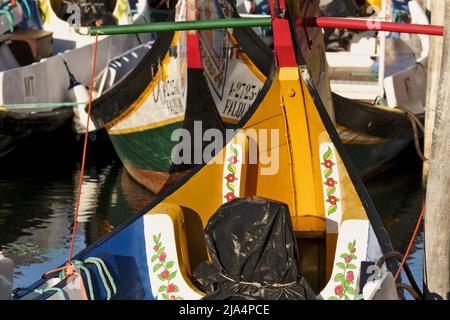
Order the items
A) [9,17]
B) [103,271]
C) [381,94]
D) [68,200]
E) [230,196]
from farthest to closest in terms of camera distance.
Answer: [9,17]
[381,94]
[68,200]
[230,196]
[103,271]

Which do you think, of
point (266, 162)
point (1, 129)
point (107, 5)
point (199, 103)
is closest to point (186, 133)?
point (199, 103)

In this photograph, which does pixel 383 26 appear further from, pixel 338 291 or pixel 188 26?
pixel 338 291

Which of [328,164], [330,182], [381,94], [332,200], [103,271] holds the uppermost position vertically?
[328,164]

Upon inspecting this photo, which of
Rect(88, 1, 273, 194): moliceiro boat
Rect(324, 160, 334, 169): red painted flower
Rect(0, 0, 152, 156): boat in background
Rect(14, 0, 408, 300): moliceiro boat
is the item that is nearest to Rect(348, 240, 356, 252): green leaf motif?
Rect(14, 0, 408, 300): moliceiro boat

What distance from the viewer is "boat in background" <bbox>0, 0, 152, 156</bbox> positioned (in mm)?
14883

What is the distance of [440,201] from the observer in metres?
7.09

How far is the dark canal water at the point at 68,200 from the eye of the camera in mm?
11542

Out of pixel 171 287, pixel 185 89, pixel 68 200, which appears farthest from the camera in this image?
pixel 68 200

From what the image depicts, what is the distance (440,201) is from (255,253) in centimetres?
122

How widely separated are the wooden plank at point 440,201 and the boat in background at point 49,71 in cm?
684

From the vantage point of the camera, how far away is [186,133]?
42.6 ft

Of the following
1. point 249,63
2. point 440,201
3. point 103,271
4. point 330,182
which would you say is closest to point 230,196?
point 330,182

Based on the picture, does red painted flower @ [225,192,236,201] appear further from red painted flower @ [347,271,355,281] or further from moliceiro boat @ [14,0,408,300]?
red painted flower @ [347,271,355,281]
